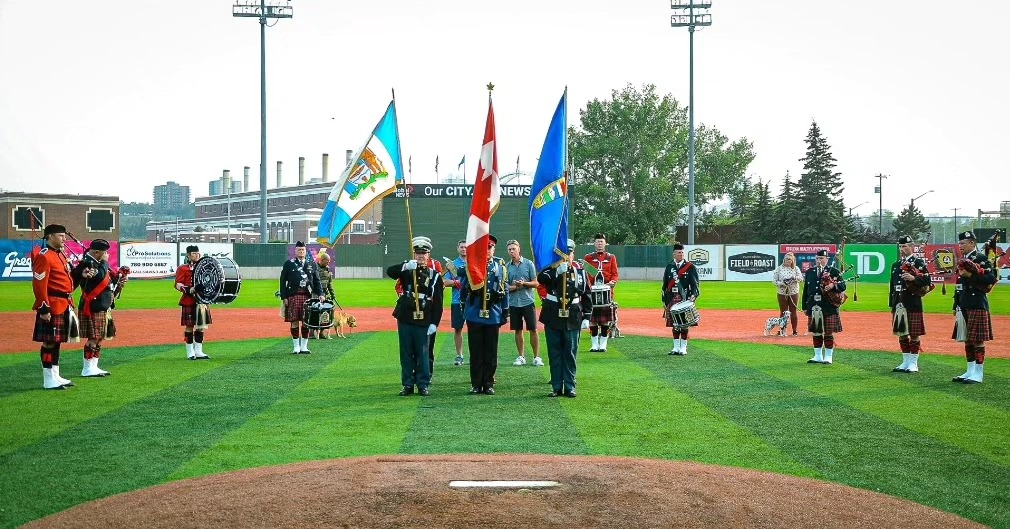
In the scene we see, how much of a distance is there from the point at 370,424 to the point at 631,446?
9.75ft

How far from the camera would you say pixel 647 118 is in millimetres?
78938

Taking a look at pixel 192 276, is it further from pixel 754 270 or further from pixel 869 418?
pixel 754 270

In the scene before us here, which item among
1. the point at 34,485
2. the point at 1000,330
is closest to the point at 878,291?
the point at 1000,330

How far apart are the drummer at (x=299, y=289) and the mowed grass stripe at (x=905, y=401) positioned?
818cm

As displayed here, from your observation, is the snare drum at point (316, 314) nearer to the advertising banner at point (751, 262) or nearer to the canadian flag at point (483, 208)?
the canadian flag at point (483, 208)

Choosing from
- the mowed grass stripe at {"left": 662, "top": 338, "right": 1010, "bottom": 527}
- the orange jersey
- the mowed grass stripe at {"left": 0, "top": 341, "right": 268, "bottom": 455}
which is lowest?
the mowed grass stripe at {"left": 662, "top": 338, "right": 1010, "bottom": 527}

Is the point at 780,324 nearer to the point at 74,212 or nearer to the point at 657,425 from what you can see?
the point at 657,425

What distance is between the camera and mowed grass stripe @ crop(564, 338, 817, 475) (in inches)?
327

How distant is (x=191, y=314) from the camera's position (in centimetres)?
1639

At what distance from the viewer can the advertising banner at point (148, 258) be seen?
50.6 meters

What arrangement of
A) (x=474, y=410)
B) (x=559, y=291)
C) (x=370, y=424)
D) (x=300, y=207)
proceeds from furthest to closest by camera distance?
(x=300, y=207) → (x=559, y=291) → (x=474, y=410) → (x=370, y=424)

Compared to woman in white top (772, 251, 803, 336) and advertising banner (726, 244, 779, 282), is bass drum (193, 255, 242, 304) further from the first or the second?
advertising banner (726, 244, 779, 282)

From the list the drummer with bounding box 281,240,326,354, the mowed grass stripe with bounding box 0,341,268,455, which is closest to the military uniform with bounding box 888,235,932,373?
the drummer with bounding box 281,240,326,354

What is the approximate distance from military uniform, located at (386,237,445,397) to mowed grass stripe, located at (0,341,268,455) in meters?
3.51
